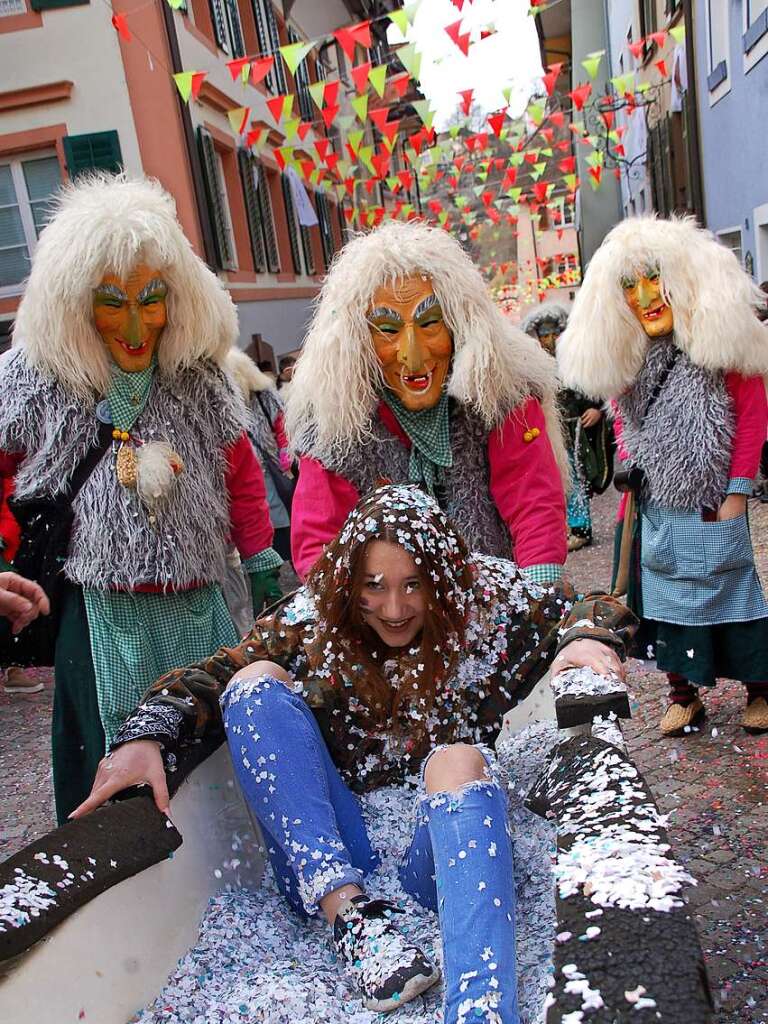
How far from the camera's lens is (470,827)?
1.68 meters

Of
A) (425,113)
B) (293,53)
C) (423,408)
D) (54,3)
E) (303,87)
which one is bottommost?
(423,408)

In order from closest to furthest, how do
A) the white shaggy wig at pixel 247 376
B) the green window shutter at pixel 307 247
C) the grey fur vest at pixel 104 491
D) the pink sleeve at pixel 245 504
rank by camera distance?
1. the grey fur vest at pixel 104 491
2. the pink sleeve at pixel 245 504
3. the white shaggy wig at pixel 247 376
4. the green window shutter at pixel 307 247

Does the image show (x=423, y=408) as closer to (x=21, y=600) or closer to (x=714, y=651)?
(x=21, y=600)

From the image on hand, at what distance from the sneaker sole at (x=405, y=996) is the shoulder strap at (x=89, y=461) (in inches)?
60.9

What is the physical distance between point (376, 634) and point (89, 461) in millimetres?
1009

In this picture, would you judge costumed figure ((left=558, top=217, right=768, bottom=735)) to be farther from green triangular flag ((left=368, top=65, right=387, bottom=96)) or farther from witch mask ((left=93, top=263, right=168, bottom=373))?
green triangular flag ((left=368, top=65, right=387, bottom=96))

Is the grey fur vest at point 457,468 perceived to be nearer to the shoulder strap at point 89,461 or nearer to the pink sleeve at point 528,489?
the pink sleeve at point 528,489

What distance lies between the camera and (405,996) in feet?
5.39

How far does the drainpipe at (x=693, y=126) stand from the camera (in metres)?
10.2

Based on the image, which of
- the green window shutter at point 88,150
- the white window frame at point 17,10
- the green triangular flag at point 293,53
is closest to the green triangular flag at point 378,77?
the green triangular flag at point 293,53

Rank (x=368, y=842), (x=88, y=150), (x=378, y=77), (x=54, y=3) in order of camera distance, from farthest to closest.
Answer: (x=88, y=150), (x=54, y=3), (x=378, y=77), (x=368, y=842)

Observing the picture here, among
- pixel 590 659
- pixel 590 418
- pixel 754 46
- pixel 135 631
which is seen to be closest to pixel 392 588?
pixel 590 659

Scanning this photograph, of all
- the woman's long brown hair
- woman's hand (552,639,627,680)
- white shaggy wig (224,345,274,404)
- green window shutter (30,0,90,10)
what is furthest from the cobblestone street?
green window shutter (30,0,90,10)

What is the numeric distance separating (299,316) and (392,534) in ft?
45.4
